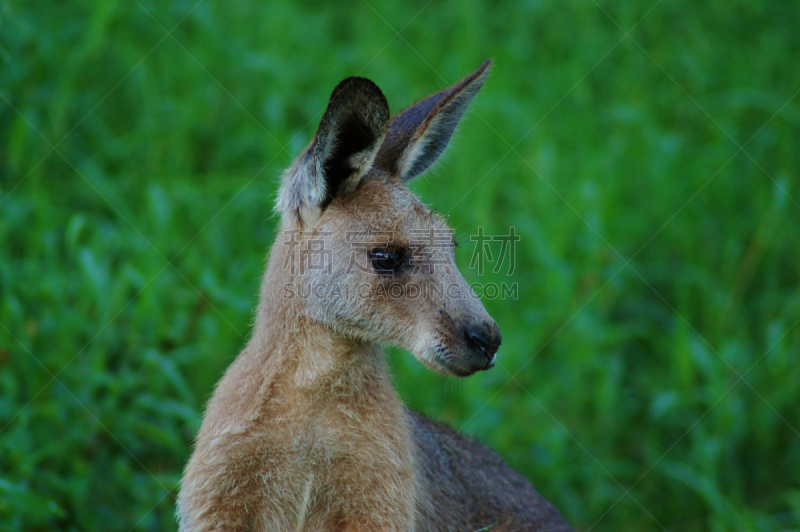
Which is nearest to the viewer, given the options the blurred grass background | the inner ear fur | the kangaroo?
the inner ear fur

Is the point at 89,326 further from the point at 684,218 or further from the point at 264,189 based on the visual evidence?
the point at 684,218

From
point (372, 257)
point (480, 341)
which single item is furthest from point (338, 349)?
point (480, 341)

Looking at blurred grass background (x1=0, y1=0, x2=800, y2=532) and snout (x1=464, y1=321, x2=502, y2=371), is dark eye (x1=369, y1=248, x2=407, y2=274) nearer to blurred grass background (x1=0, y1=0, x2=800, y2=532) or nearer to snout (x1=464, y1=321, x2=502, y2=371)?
snout (x1=464, y1=321, x2=502, y2=371)

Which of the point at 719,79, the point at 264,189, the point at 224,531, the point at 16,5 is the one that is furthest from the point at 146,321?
the point at 719,79

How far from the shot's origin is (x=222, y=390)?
3742mm

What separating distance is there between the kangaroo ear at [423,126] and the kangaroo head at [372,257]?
0.02 m

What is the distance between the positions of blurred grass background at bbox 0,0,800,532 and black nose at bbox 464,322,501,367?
4.26ft

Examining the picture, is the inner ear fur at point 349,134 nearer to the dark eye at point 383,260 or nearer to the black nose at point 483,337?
the dark eye at point 383,260

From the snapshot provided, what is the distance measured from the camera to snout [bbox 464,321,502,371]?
348cm

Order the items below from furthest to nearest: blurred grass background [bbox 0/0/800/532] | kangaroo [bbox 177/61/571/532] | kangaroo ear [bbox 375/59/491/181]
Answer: blurred grass background [bbox 0/0/800/532] → kangaroo ear [bbox 375/59/491/181] → kangaroo [bbox 177/61/571/532]

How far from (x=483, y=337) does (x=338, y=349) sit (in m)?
0.63

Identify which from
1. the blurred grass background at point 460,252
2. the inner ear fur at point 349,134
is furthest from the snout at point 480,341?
the blurred grass background at point 460,252

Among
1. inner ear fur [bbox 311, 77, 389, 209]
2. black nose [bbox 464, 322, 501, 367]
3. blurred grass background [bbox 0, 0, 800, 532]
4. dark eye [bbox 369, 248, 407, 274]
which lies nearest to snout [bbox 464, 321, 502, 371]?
black nose [bbox 464, 322, 501, 367]

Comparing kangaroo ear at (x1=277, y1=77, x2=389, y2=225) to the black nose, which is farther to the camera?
the black nose
